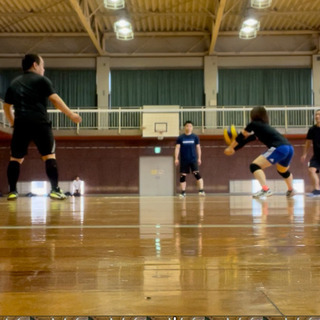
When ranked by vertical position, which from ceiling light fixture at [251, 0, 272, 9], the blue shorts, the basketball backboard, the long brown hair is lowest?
the blue shorts

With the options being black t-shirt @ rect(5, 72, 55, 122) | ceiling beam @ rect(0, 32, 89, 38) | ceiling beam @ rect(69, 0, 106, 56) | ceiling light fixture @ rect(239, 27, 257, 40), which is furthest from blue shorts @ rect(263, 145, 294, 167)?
ceiling beam @ rect(0, 32, 89, 38)

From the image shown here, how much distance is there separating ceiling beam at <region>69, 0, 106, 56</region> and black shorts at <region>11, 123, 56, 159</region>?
11027mm

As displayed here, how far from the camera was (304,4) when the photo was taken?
16031 mm

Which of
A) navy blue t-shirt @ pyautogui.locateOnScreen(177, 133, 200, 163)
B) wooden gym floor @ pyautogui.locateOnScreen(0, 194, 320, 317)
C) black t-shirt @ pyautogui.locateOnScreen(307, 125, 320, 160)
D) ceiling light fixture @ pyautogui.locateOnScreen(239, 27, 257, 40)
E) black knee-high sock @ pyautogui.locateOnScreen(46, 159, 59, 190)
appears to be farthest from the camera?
ceiling light fixture @ pyautogui.locateOnScreen(239, 27, 257, 40)

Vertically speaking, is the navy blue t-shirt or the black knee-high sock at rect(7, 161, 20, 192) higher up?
the navy blue t-shirt

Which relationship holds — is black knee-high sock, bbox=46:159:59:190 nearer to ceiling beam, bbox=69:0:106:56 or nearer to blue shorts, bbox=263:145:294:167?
blue shorts, bbox=263:145:294:167

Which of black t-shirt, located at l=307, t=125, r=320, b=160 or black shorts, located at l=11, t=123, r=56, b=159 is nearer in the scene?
black shorts, located at l=11, t=123, r=56, b=159

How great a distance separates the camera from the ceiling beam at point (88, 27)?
13938 mm

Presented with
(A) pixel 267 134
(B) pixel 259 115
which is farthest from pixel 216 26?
(A) pixel 267 134

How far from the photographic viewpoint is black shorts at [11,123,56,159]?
3.99 metres

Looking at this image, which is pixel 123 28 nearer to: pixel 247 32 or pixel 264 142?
pixel 247 32

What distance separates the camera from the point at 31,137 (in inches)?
160

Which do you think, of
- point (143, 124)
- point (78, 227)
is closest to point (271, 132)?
point (78, 227)

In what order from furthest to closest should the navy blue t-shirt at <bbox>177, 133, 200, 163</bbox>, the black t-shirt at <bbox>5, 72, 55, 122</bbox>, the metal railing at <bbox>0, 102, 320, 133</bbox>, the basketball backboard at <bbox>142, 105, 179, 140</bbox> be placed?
the metal railing at <bbox>0, 102, 320, 133</bbox>
the basketball backboard at <bbox>142, 105, 179, 140</bbox>
the navy blue t-shirt at <bbox>177, 133, 200, 163</bbox>
the black t-shirt at <bbox>5, 72, 55, 122</bbox>
